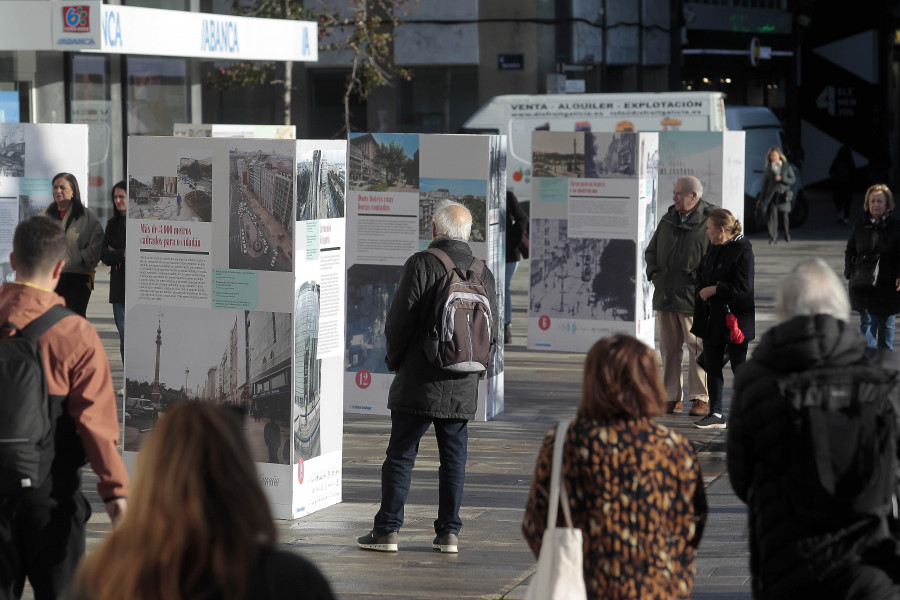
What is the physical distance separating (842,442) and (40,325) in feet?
7.95

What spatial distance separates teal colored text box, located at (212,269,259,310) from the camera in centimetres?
775

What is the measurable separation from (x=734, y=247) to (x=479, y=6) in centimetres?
2622

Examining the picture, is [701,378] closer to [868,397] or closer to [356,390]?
[356,390]

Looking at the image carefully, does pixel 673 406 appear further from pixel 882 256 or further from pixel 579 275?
pixel 579 275

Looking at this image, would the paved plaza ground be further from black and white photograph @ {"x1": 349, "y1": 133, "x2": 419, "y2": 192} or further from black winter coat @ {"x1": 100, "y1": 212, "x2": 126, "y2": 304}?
black and white photograph @ {"x1": 349, "y1": 133, "x2": 419, "y2": 192}

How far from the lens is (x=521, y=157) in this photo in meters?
24.8

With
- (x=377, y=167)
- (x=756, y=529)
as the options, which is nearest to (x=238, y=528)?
(x=756, y=529)

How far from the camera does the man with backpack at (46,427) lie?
167 inches

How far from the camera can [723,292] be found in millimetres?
10070

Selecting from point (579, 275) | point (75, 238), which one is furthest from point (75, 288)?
point (579, 275)

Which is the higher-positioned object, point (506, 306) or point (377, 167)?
point (377, 167)

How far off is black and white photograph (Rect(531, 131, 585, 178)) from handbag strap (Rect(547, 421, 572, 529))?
395 inches

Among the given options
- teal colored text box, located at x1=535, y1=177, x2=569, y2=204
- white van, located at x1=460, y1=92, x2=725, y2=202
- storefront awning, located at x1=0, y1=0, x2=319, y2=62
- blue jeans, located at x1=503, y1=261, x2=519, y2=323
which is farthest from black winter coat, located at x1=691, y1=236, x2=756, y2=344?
white van, located at x1=460, y1=92, x2=725, y2=202

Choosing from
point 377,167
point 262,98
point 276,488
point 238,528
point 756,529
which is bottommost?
point 276,488
